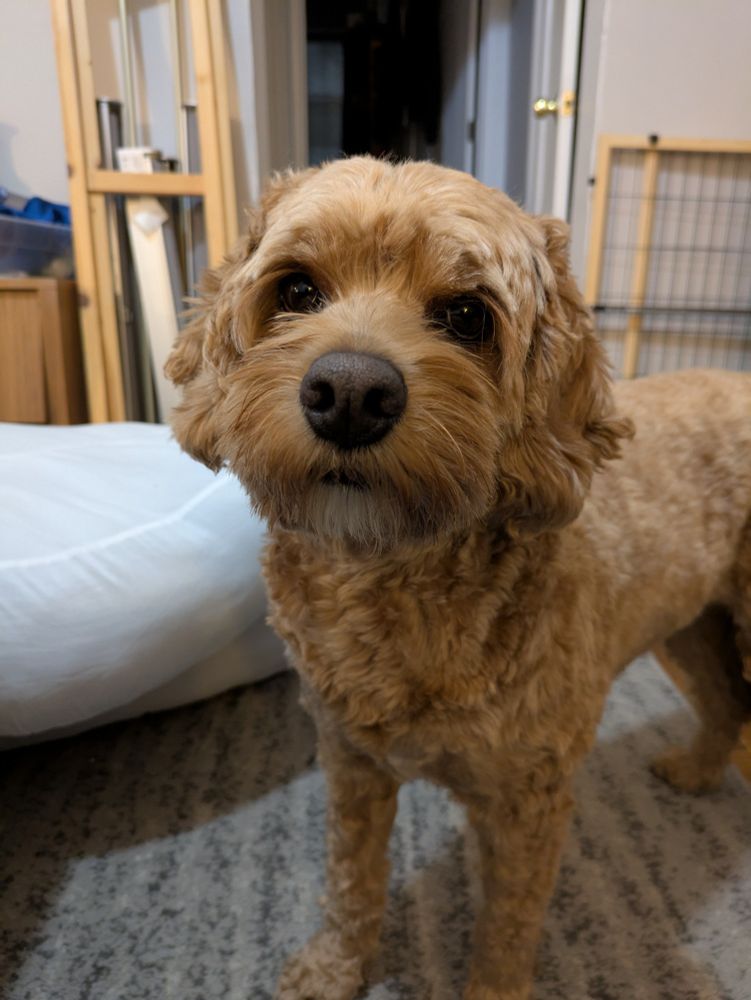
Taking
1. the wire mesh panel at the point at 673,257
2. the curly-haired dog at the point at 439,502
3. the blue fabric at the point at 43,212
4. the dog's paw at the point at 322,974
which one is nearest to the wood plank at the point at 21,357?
the blue fabric at the point at 43,212

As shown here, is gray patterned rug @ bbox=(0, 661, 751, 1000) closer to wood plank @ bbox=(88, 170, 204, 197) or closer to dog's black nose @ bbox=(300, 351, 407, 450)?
dog's black nose @ bbox=(300, 351, 407, 450)

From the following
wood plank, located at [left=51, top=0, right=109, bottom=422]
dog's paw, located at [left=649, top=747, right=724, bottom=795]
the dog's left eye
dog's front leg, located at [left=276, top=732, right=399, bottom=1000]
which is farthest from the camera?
wood plank, located at [left=51, top=0, right=109, bottom=422]

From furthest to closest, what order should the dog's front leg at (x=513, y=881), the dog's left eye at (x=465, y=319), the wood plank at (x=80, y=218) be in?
the wood plank at (x=80, y=218)
the dog's front leg at (x=513, y=881)
the dog's left eye at (x=465, y=319)

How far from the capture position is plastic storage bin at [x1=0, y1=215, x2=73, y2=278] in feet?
7.06

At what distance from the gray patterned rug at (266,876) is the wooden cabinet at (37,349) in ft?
3.96

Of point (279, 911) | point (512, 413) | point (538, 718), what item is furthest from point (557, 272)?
point (279, 911)

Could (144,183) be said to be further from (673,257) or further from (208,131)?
(673,257)

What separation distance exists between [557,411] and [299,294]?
291mm

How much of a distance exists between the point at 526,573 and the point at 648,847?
766 mm

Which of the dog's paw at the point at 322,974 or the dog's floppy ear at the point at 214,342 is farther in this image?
the dog's paw at the point at 322,974

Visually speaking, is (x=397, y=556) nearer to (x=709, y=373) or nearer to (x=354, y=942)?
→ (x=354, y=942)

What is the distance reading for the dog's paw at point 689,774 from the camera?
1350 millimetres

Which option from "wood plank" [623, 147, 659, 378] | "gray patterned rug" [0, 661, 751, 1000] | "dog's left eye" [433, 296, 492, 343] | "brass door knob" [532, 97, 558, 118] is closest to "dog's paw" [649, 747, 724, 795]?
"gray patterned rug" [0, 661, 751, 1000]

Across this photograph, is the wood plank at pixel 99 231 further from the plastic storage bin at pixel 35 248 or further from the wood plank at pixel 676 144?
the wood plank at pixel 676 144
